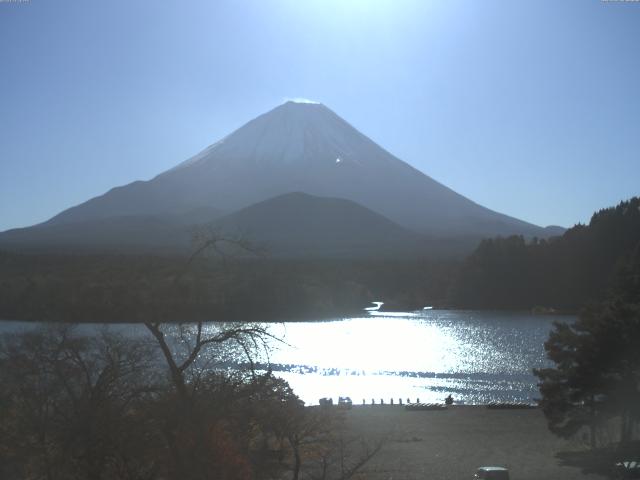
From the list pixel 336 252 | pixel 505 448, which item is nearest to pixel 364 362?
pixel 505 448

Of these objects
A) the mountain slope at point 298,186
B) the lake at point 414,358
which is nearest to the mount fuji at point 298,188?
the mountain slope at point 298,186

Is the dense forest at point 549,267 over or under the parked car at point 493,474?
over

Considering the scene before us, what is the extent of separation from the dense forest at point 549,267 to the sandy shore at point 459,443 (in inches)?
1308

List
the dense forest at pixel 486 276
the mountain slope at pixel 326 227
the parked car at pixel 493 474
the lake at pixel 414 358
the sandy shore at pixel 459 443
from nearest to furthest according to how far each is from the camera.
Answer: the parked car at pixel 493 474, the sandy shore at pixel 459 443, the lake at pixel 414 358, the dense forest at pixel 486 276, the mountain slope at pixel 326 227

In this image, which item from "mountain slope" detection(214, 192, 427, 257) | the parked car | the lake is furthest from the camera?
"mountain slope" detection(214, 192, 427, 257)

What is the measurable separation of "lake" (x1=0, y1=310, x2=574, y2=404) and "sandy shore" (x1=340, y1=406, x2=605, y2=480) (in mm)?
2299

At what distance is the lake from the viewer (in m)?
21.4

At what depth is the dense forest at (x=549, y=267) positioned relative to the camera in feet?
155

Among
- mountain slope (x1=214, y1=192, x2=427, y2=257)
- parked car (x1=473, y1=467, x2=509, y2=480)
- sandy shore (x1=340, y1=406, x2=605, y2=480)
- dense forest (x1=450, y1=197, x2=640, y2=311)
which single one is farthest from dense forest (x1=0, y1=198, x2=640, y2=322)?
parked car (x1=473, y1=467, x2=509, y2=480)

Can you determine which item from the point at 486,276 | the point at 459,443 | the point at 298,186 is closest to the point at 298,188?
the point at 298,186

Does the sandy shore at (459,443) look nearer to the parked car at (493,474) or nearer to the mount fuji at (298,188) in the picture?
the parked car at (493,474)

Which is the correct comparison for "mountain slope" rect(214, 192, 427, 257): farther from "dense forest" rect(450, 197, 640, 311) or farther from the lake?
the lake

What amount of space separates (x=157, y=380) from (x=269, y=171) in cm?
9450

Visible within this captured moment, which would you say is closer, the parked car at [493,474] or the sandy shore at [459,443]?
the parked car at [493,474]
